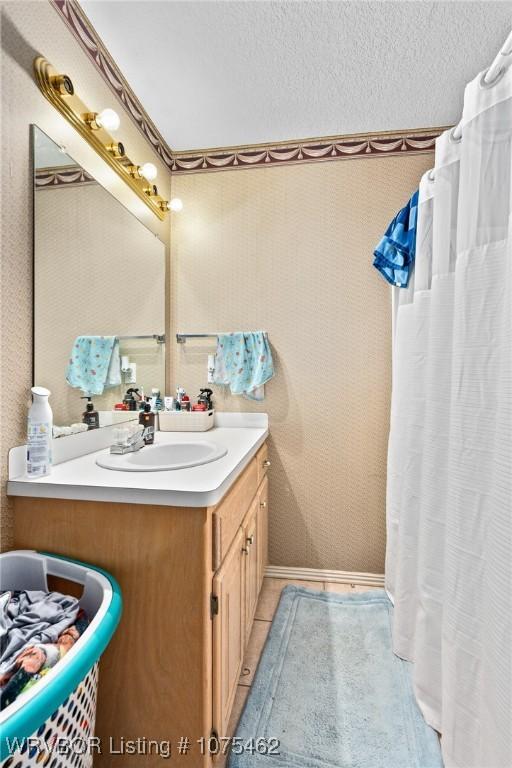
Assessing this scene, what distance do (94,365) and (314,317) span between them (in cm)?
117

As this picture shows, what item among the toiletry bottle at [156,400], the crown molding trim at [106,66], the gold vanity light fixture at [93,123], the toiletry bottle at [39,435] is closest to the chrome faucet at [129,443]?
the toiletry bottle at [39,435]

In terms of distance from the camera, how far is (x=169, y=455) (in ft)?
5.14

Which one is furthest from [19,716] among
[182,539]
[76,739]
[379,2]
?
[379,2]

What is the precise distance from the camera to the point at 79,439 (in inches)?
53.6

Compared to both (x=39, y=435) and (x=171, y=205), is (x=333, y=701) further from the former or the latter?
(x=171, y=205)

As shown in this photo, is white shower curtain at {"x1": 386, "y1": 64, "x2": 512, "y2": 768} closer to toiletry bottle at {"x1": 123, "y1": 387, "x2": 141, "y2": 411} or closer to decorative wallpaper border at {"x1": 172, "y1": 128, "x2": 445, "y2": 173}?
decorative wallpaper border at {"x1": 172, "y1": 128, "x2": 445, "y2": 173}

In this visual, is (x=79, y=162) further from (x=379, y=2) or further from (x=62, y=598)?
(x=62, y=598)

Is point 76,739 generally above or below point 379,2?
below

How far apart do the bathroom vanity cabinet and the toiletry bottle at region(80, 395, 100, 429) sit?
1.33ft

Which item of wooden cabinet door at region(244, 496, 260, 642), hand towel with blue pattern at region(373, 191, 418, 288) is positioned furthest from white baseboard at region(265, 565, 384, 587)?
hand towel with blue pattern at region(373, 191, 418, 288)

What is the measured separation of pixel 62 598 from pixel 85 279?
103cm

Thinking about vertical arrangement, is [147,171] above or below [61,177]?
Answer: above

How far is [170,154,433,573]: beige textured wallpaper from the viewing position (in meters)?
2.04

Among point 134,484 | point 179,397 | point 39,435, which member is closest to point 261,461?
point 179,397
